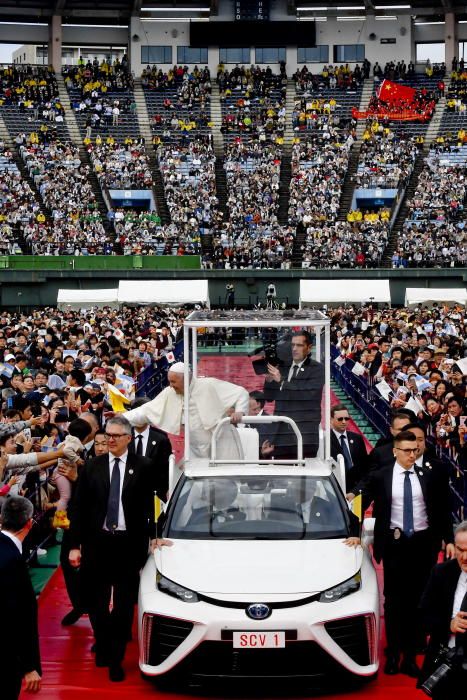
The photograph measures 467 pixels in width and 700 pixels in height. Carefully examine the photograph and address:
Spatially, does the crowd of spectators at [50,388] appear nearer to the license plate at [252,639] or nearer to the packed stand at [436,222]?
the license plate at [252,639]

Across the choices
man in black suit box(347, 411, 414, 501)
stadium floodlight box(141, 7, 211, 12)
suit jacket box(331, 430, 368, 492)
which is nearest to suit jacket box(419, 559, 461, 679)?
man in black suit box(347, 411, 414, 501)

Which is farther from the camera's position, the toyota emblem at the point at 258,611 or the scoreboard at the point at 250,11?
the scoreboard at the point at 250,11

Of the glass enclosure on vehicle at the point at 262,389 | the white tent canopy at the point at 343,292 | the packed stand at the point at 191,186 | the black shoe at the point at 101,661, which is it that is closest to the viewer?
the black shoe at the point at 101,661

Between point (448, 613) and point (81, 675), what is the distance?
3337 mm

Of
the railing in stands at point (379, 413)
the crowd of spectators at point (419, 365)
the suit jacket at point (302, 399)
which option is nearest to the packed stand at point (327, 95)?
the crowd of spectators at point (419, 365)

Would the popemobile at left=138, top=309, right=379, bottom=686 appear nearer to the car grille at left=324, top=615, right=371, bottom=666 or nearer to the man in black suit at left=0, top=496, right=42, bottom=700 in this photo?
the car grille at left=324, top=615, right=371, bottom=666

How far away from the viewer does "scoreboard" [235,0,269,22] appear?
72938mm

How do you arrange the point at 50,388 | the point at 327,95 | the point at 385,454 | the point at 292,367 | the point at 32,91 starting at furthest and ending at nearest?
the point at 327,95, the point at 32,91, the point at 50,388, the point at 292,367, the point at 385,454

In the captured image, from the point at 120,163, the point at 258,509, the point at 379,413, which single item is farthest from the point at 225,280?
the point at 258,509

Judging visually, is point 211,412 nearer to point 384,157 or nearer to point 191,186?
point 191,186

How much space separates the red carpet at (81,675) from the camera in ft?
25.6

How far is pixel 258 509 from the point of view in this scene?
8.61 m

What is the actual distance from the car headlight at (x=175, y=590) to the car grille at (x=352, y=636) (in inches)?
35.0

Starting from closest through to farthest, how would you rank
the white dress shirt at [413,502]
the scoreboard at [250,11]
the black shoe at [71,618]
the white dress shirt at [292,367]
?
the white dress shirt at [413,502] < the black shoe at [71,618] < the white dress shirt at [292,367] < the scoreboard at [250,11]
